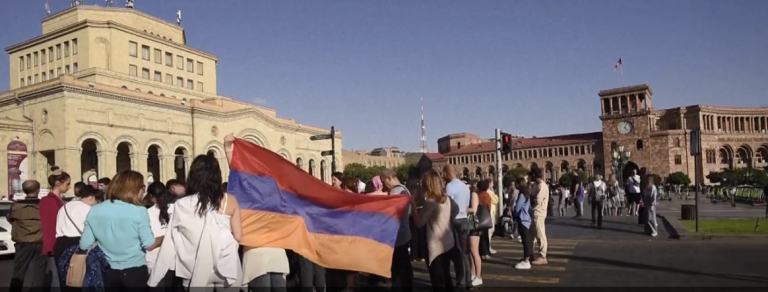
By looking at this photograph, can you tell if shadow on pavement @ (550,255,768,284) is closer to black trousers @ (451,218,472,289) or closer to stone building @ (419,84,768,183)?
black trousers @ (451,218,472,289)

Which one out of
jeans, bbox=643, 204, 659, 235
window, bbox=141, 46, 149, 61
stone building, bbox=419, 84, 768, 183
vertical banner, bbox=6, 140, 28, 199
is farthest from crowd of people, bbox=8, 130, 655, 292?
stone building, bbox=419, 84, 768, 183

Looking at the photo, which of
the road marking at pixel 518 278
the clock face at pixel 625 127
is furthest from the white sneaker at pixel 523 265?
the clock face at pixel 625 127

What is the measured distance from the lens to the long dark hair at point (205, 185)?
4.71 m

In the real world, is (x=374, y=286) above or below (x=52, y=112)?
below

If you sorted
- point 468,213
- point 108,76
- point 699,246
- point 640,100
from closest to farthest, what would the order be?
point 468,213
point 699,246
point 108,76
point 640,100

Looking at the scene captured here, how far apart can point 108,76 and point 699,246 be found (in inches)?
2117

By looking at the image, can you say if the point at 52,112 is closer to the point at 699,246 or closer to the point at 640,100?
the point at 699,246

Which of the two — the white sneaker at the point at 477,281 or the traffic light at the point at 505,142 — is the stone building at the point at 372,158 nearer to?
the traffic light at the point at 505,142

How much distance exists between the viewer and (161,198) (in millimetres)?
6426

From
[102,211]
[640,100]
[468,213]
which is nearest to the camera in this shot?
[102,211]

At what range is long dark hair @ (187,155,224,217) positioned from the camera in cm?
471

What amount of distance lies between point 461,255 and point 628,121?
8862 centimetres

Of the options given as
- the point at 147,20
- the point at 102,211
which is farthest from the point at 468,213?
the point at 147,20

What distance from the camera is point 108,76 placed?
54.6 m
